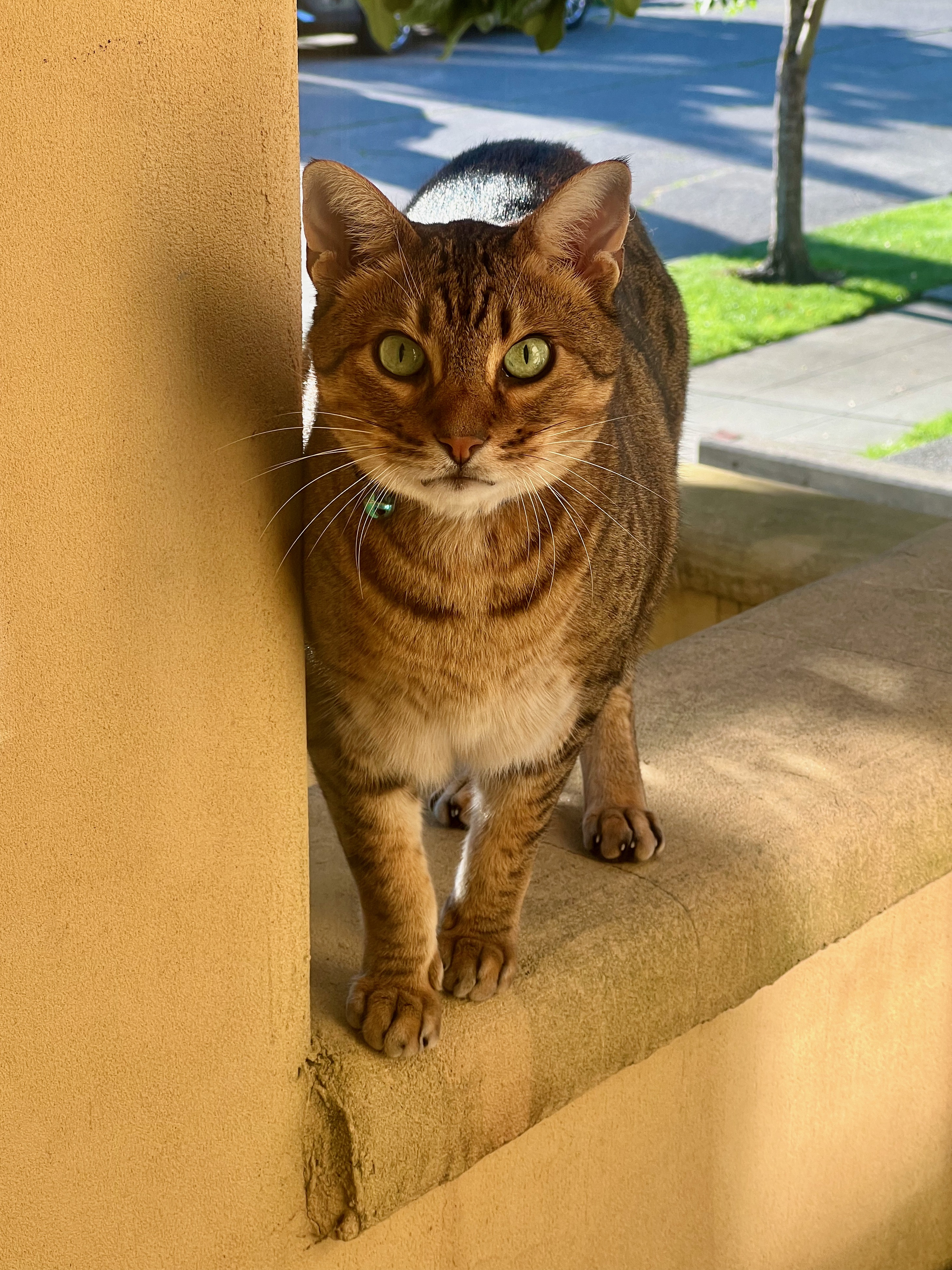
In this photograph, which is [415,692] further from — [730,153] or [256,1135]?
[730,153]

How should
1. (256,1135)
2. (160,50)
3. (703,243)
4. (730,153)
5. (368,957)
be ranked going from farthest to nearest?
(730,153) → (703,243) → (368,957) → (256,1135) → (160,50)

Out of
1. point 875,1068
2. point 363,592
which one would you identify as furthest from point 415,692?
point 875,1068

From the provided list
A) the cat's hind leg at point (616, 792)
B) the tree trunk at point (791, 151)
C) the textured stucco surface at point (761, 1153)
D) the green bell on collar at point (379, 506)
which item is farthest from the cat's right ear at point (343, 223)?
the tree trunk at point (791, 151)

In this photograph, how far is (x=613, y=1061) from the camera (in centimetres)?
187

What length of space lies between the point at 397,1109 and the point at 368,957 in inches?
7.6

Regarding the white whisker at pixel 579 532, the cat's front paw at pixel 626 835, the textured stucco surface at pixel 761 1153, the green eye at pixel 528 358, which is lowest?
the textured stucco surface at pixel 761 1153

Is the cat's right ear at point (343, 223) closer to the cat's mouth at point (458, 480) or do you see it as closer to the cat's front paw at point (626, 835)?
the cat's mouth at point (458, 480)

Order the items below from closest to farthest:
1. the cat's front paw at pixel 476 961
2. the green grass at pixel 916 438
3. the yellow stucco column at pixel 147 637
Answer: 1. the yellow stucco column at pixel 147 637
2. the cat's front paw at pixel 476 961
3. the green grass at pixel 916 438

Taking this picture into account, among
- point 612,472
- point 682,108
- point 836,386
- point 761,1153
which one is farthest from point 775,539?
point 682,108

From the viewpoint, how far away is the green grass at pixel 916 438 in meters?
5.73

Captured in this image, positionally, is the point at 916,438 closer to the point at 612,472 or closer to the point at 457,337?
the point at 612,472

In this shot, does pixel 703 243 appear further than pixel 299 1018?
Yes

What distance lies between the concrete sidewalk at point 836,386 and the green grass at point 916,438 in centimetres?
5

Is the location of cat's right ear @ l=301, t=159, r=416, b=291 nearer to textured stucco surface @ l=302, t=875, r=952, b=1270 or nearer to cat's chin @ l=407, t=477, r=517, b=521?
cat's chin @ l=407, t=477, r=517, b=521
